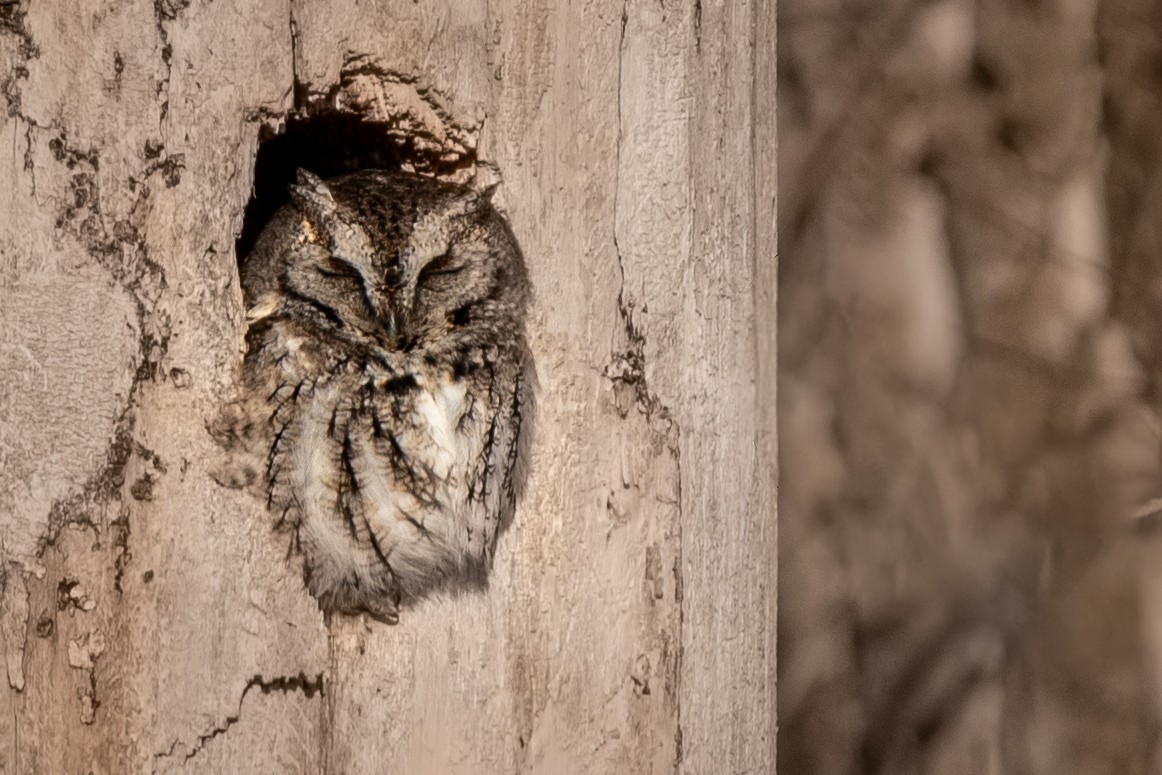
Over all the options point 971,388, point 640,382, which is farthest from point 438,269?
point 971,388

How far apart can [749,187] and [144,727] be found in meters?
Answer: 0.76

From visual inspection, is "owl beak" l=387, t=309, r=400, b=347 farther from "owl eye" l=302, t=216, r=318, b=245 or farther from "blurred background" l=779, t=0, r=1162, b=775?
"blurred background" l=779, t=0, r=1162, b=775

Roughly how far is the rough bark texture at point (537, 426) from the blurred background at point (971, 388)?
0.84 feet

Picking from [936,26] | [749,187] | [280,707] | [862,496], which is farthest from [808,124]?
[280,707]

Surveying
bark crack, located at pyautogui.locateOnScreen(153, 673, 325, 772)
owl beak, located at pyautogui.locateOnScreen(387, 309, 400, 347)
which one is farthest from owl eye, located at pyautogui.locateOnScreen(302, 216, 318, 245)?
bark crack, located at pyautogui.locateOnScreen(153, 673, 325, 772)

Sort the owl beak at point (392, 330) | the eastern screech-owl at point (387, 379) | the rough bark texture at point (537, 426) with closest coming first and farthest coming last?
the rough bark texture at point (537, 426) → the eastern screech-owl at point (387, 379) → the owl beak at point (392, 330)

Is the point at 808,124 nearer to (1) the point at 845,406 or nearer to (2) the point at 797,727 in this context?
(1) the point at 845,406

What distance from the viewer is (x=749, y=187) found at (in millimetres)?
1254

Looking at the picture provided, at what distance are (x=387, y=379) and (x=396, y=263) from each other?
0.12 metres

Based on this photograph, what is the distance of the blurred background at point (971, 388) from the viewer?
1404 mm

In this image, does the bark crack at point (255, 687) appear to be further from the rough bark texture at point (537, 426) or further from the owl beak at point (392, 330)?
the owl beak at point (392, 330)

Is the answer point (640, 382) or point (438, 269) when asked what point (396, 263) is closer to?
point (438, 269)

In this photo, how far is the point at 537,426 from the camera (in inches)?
46.8

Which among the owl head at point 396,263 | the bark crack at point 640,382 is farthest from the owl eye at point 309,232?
the bark crack at point 640,382
